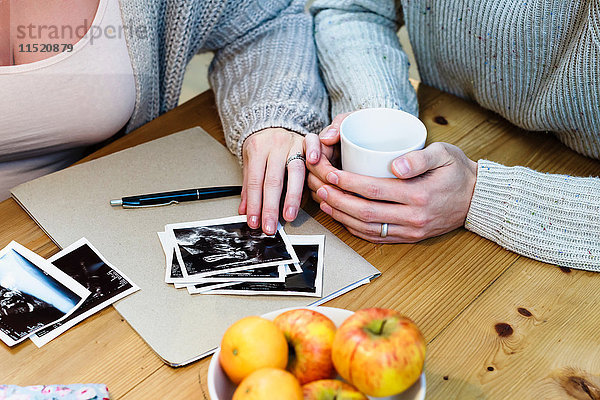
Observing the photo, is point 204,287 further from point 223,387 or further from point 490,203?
point 490,203

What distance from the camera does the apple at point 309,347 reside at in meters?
0.47

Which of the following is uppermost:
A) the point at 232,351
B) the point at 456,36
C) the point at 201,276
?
the point at 456,36

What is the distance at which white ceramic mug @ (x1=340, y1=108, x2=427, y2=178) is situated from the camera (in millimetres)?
738

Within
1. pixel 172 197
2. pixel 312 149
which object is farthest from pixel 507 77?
pixel 172 197

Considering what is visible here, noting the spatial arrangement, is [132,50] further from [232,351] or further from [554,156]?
[554,156]

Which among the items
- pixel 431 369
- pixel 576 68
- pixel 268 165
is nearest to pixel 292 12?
pixel 268 165

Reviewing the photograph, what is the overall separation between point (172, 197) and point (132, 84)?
25 centimetres

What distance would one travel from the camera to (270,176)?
0.82 m

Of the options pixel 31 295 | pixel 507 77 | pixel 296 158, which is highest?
pixel 507 77

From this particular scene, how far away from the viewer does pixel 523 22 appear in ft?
2.90

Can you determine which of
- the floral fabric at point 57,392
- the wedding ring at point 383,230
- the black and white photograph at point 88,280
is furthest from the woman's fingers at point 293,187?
the floral fabric at point 57,392

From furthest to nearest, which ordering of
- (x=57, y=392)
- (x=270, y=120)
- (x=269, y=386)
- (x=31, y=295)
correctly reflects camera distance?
(x=270, y=120) < (x=31, y=295) < (x=57, y=392) < (x=269, y=386)

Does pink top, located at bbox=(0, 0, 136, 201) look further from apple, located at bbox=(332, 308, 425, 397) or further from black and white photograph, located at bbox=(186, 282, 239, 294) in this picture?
apple, located at bbox=(332, 308, 425, 397)

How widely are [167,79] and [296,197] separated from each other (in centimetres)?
43
